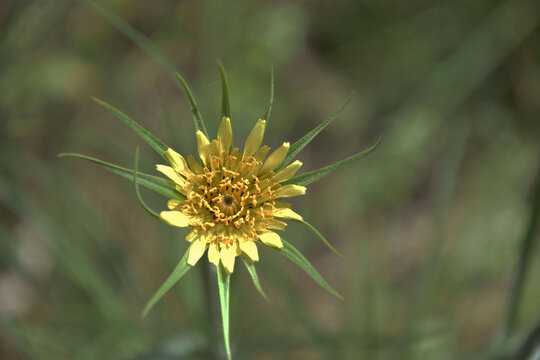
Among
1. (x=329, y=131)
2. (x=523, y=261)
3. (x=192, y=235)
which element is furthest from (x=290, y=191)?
(x=329, y=131)

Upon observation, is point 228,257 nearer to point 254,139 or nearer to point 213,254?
point 213,254

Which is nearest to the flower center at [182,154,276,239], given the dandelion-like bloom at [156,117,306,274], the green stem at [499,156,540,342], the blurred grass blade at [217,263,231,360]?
the dandelion-like bloom at [156,117,306,274]

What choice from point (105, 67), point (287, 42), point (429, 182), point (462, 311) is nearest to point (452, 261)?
A: point (462, 311)

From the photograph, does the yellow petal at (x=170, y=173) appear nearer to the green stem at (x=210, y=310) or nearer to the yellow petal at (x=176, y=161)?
the yellow petal at (x=176, y=161)

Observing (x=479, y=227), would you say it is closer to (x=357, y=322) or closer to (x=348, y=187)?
(x=348, y=187)

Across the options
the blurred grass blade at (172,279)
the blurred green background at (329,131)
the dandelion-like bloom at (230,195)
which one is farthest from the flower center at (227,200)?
the blurred green background at (329,131)

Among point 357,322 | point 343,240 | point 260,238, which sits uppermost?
point 343,240

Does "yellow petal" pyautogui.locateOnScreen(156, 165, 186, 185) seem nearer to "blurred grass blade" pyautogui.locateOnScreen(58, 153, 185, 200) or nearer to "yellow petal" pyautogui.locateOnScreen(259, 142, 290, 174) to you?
"blurred grass blade" pyautogui.locateOnScreen(58, 153, 185, 200)

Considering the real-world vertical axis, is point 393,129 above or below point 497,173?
above
